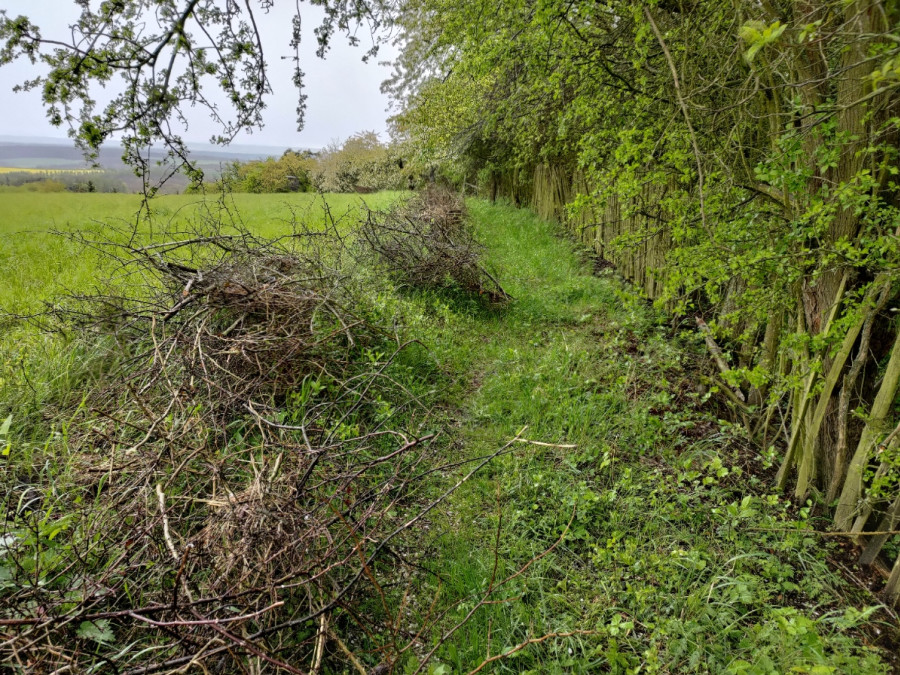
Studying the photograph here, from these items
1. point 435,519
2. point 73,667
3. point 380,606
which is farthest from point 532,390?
point 73,667

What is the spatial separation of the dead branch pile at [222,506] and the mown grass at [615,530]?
14.5 inches

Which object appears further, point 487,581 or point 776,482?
point 776,482

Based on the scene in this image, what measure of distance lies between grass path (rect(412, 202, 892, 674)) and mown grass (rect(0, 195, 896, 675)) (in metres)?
0.01

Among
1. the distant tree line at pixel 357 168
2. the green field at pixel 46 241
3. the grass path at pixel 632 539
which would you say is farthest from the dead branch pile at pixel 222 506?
the distant tree line at pixel 357 168

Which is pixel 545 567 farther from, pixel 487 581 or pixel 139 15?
pixel 139 15

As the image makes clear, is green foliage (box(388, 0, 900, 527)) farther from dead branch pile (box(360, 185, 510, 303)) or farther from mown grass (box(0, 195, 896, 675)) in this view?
dead branch pile (box(360, 185, 510, 303))

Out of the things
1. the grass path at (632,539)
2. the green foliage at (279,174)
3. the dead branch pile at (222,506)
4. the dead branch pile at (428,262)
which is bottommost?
the grass path at (632,539)

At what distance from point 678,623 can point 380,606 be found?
138cm

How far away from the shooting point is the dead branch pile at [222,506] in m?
1.49

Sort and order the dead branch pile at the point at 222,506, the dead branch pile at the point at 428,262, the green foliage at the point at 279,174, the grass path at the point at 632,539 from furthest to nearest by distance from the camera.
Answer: the green foliage at the point at 279,174, the dead branch pile at the point at 428,262, the grass path at the point at 632,539, the dead branch pile at the point at 222,506

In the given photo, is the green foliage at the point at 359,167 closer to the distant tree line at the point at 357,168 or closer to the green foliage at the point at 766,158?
the distant tree line at the point at 357,168

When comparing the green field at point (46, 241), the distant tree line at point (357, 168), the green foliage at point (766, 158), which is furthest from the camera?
the distant tree line at point (357, 168)

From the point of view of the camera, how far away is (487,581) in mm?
2125

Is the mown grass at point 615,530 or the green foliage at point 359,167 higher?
the green foliage at point 359,167
